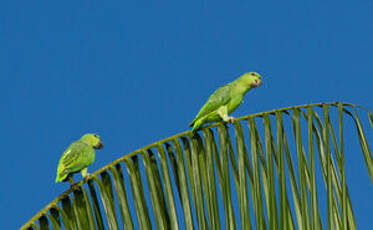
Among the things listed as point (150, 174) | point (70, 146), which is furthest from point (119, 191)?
point (70, 146)

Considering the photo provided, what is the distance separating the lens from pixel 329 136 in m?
4.31

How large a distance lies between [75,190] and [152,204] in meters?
0.59

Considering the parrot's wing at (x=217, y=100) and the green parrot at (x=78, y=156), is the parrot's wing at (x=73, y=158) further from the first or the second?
the parrot's wing at (x=217, y=100)

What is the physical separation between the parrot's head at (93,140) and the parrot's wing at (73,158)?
0.15 m

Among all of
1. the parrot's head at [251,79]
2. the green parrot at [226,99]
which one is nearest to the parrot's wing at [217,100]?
the green parrot at [226,99]

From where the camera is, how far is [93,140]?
6.20 meters

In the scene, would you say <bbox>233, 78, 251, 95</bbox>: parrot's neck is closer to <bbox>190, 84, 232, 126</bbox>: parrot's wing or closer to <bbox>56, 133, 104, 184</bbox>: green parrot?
<bbox>190, 84, 232, 126</bbox>: parrot's wing

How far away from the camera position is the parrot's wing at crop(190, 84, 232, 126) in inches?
217

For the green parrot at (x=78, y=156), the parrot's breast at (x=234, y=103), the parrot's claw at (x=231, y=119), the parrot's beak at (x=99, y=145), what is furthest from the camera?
the parrot's beak at (x=99, y=145)

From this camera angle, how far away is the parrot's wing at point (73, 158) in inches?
220

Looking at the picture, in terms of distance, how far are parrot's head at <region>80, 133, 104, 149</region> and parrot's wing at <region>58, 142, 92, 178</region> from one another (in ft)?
0.49

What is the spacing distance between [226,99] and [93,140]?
1.54m

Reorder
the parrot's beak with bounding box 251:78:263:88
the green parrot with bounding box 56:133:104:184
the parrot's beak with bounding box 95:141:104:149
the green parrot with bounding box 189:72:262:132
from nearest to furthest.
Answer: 1. the green parrot with bounding box 189:72:262:132
2. the green parrot with bounding box 56:133:104:184
3. the parrot's beak with bounding box 251:78:263:88
4. the parrot's beak with bounding box 95:141:104:149

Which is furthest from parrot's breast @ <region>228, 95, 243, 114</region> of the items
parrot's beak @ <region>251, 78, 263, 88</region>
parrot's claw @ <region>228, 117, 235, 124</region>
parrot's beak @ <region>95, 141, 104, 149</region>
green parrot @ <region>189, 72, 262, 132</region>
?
parrot's beak @ <region>95, 141, 104, 149</region>
